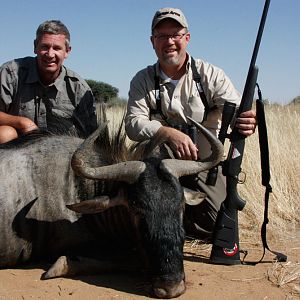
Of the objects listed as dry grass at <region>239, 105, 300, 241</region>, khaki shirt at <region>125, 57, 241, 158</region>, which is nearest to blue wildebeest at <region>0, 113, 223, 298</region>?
khaki shirt at <region>125, 57, 241, 158</region>

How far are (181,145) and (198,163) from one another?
353 millimetres

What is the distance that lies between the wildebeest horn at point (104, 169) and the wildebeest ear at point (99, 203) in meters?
0.16

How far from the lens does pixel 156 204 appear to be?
12.6ft

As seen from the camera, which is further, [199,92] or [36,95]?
[36,95]

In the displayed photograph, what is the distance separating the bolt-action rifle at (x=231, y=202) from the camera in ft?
15.1

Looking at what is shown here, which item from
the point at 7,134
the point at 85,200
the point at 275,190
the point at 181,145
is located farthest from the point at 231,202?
the point at 7,134

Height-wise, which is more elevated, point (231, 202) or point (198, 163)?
point (198, 163)

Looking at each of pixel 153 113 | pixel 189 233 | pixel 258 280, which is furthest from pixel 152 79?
pixel 258 280

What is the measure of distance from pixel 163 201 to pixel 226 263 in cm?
116

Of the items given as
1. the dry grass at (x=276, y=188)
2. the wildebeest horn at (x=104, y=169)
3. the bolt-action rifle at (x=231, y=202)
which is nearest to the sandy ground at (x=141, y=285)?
the bolt-action rifle at (x=231, y=202)

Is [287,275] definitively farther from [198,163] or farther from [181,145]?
[181,145]

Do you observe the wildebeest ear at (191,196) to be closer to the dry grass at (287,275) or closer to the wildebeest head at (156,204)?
the wildebeest head at (156,204)

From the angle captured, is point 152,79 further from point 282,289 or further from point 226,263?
point 282,289

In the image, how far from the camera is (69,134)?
5027 mm
